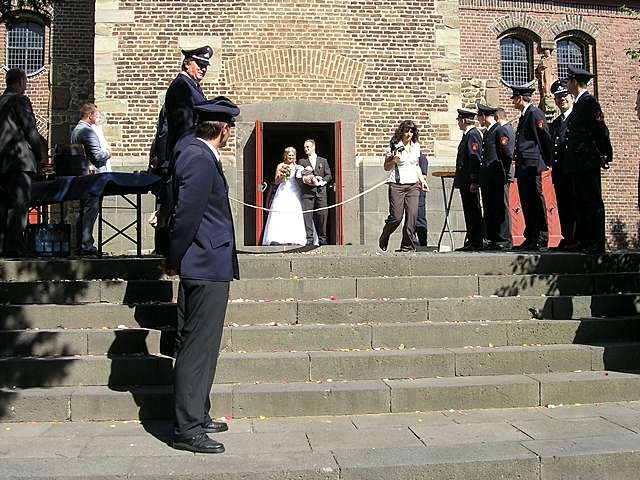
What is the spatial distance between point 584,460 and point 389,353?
192 centimetres

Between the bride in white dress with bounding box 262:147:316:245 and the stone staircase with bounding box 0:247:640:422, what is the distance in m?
4.00

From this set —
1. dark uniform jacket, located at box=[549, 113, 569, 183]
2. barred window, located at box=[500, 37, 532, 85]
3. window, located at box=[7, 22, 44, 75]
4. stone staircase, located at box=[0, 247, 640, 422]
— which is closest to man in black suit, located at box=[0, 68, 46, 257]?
stone staircase, located at box=[0, 247, 640, 422]

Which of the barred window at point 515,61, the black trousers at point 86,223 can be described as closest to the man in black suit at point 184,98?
the black trousers at point 86,223

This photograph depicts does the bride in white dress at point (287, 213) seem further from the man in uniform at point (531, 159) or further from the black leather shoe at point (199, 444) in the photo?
the black leather shoe at point (199, 444)

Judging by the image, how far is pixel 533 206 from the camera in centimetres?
851

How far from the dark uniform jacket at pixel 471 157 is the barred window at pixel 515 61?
8203 mm

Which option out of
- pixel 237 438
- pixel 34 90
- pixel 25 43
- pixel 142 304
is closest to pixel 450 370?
pixel 237 438

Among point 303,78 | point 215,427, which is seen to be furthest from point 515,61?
point 215,427

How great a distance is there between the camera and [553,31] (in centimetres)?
1677

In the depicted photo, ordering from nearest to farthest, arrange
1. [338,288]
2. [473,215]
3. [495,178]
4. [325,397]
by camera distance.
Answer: [325,397]
[338,288]
[495,178]
[473,215]

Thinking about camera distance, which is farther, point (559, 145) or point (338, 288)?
point (559, 145)

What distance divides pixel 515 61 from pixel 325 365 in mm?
13648

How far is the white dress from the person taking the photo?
1098 cm

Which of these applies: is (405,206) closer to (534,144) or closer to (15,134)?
(534,144)
